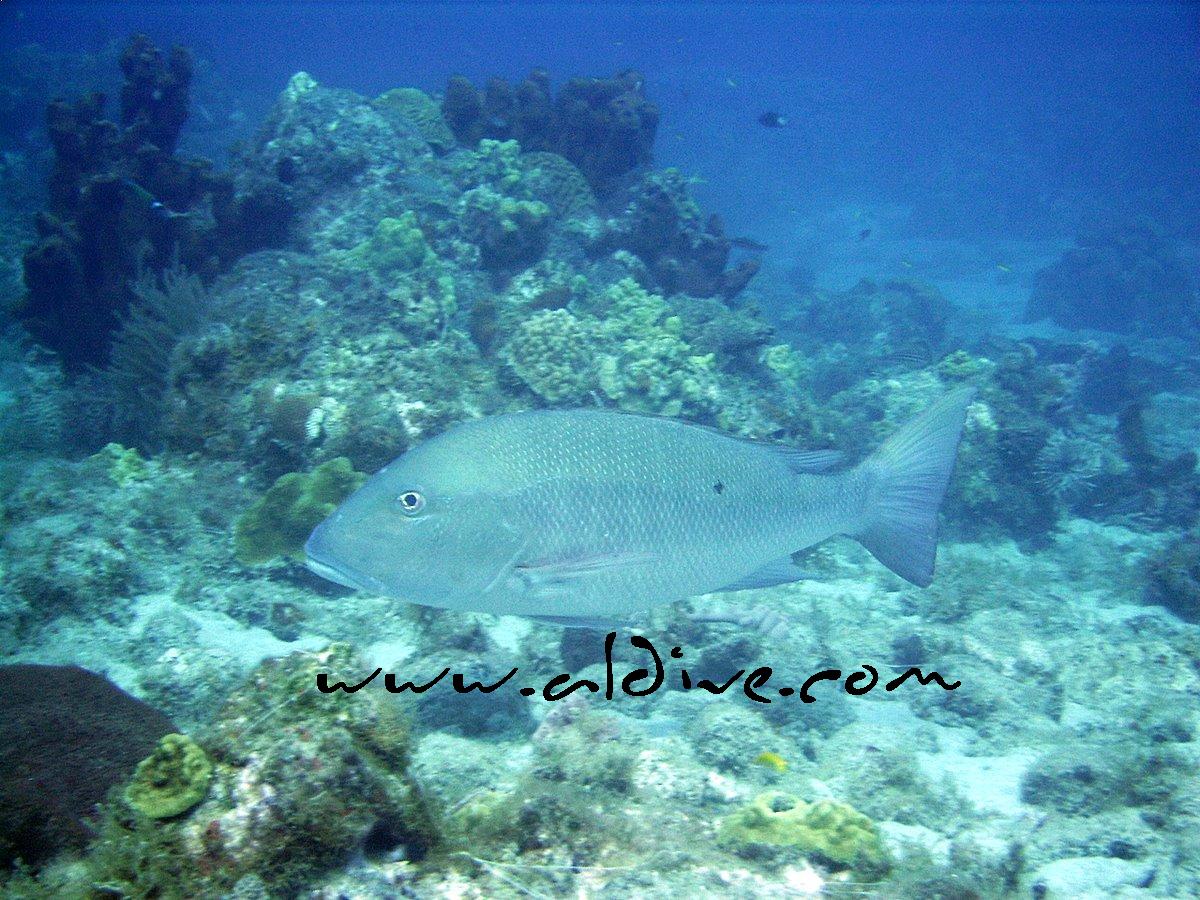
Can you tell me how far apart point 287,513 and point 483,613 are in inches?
85.4

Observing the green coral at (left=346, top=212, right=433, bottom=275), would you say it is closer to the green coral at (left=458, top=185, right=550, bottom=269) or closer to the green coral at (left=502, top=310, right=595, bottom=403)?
the green coral at (left=458, top=185, right=550, bottom=269)

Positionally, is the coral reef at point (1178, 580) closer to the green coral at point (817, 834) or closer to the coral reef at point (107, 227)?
the green coral at point (817, 834)

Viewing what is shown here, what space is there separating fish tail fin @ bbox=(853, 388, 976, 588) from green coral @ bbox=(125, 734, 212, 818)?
2.98 metres

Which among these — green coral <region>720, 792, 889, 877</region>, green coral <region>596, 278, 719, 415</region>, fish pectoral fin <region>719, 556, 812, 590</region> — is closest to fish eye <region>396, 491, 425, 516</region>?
fish pectoral fin <region>719, 556, 812, 590</region>

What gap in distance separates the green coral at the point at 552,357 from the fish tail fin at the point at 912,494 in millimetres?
4032

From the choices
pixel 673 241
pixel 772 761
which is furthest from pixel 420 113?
pixel 772 761

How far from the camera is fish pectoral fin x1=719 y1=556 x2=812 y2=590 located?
10.5ft

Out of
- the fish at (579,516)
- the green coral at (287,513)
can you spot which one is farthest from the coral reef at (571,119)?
the fish at (579,516)

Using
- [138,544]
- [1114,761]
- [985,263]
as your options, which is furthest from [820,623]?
[985,263]

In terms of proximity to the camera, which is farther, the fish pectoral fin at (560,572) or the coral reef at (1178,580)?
the coral reef at (1178,580)

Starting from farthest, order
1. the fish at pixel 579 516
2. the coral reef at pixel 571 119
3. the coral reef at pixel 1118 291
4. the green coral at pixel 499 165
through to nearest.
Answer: the coral reef at pixel 1118 291, the coral reef at pixel 571 119, the green coral at pixel 499 165, the fish at pixel 579 516

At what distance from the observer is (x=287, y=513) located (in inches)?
198

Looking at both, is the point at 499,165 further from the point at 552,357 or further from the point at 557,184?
the point at 552,357

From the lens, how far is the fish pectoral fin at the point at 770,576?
10.5 ft
